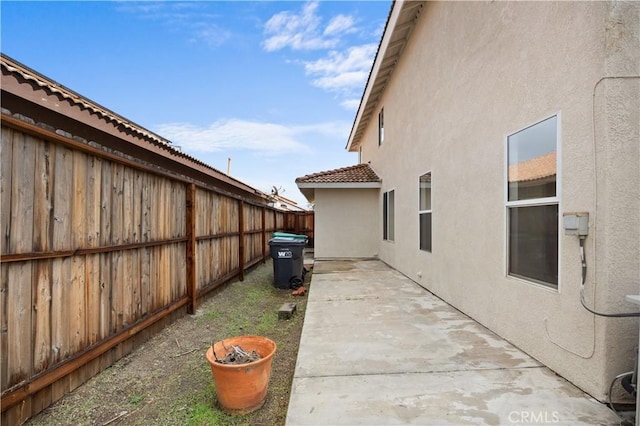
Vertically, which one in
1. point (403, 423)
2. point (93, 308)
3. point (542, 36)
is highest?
point (542, 36)

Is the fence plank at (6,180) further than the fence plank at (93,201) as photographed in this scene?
No

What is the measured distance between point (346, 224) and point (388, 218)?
6.04 feet

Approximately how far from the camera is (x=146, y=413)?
276 cm

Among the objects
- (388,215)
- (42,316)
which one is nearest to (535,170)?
(42,316)

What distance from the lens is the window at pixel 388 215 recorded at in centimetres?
931

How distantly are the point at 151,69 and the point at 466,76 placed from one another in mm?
10195

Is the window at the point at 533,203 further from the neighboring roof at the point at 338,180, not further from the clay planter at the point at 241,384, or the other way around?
the neighboring roof at the point at 338,180

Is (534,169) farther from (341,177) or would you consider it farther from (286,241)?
(341,177)

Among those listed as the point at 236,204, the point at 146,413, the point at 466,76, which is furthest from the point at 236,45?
the point at 146,413

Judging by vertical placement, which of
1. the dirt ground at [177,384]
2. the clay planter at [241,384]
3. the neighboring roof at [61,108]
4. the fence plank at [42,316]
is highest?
the neighboring roof at [61,108]

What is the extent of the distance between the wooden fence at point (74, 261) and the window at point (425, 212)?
4609mm

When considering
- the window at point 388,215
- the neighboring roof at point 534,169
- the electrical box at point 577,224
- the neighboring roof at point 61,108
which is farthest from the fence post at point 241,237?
the electrical box at point 577,224

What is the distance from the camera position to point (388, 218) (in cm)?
978

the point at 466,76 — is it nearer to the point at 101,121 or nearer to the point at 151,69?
the point at 101,121
